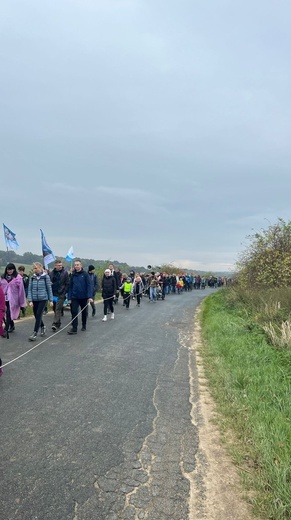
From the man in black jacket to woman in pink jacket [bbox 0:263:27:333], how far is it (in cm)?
113

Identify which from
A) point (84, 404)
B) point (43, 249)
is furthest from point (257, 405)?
point (43, 249)

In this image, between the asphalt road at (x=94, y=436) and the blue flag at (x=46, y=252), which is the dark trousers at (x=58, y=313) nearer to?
the asphalt road at (x=94, y=436)

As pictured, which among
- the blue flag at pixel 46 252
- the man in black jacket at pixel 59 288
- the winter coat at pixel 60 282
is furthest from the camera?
the blue flag at pixel 46 252

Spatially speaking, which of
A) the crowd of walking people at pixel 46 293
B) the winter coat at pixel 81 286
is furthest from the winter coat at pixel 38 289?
the winter coat at pixel 81 286

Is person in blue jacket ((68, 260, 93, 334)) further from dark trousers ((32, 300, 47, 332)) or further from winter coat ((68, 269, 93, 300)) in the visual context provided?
dark trousers ((32, 300, 47, 332))

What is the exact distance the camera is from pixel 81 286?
9.69m

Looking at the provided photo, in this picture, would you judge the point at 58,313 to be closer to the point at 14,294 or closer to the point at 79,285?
the point at 79,285

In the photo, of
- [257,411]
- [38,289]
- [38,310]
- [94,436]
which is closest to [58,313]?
[38,310]

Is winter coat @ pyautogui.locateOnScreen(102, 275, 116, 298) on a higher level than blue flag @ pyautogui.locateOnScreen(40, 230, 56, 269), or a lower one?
lower

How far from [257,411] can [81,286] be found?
644 centimetres

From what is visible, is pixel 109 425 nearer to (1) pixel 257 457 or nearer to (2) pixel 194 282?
(1) pixel 257 457

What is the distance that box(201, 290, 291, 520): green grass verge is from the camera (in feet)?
9.18

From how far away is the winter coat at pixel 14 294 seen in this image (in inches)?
344

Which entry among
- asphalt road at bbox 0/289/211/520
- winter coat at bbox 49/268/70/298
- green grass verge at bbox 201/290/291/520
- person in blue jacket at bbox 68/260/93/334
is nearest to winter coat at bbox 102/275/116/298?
winter coat at bbox 49/268/70/298
